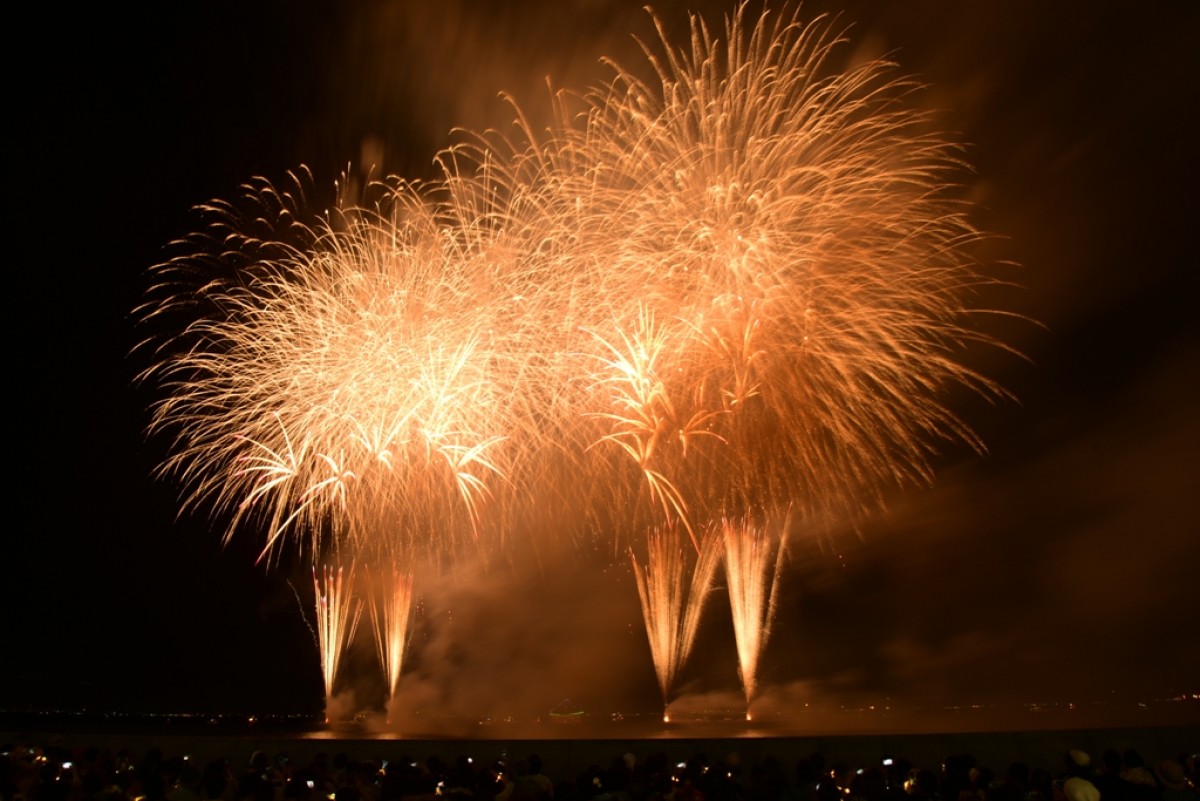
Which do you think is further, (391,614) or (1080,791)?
(391,614)

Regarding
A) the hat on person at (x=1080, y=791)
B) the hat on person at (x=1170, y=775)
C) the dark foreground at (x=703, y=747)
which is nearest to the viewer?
the hat on person at (x=1080, y=791)

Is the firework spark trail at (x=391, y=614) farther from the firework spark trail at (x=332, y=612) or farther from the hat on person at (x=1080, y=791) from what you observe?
the hat on person at (x=1080, y=791)

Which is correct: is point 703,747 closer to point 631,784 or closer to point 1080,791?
point 631,784

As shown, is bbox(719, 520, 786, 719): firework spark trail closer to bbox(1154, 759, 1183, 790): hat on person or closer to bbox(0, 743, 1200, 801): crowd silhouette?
bbox(0, 743, 1200, 801): crowd silhouette

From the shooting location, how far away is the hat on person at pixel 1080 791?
6219 mm

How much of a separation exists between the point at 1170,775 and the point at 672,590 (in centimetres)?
1651

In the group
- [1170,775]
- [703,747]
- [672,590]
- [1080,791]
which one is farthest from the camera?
[672,590]

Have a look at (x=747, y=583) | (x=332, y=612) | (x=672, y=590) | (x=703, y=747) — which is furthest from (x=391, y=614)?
(x=703, y=747)

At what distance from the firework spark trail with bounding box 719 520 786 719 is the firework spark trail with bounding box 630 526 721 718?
698 millimetres

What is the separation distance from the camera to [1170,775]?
22.4ft

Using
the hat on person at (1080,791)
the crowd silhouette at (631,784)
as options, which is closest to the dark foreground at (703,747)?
the crowd silhouette at (631,784)

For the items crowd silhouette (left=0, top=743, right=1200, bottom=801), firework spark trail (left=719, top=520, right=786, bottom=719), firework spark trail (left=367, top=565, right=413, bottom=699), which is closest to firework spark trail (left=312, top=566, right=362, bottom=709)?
firework spark trail (left=367, top=565, right=413, bottom=699)

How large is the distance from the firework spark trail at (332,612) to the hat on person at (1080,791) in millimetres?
21165

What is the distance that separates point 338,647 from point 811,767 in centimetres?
2352
